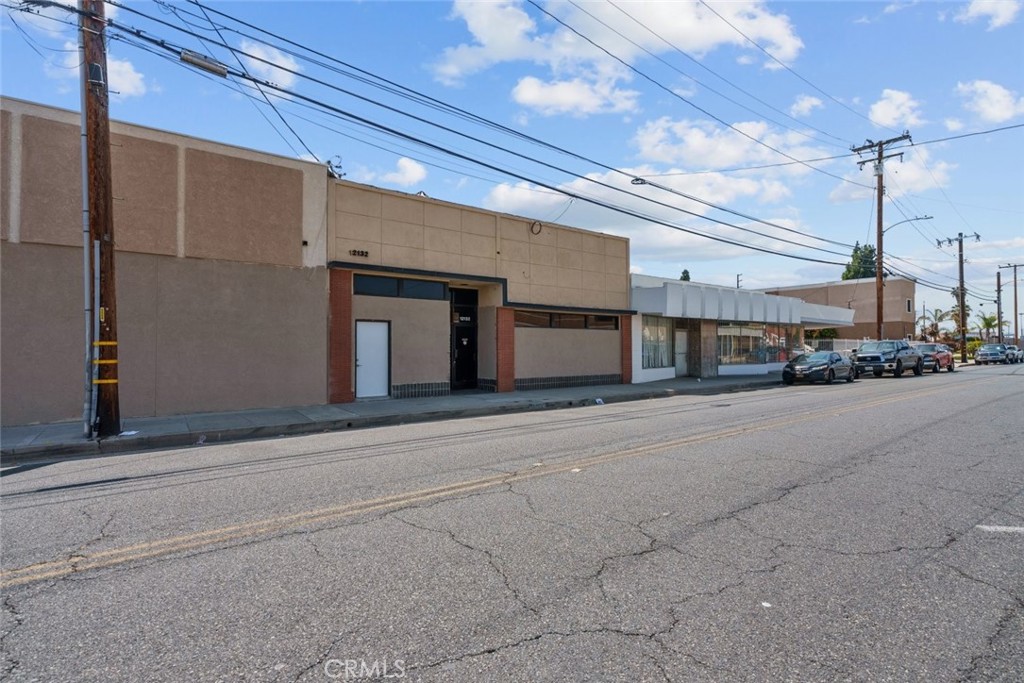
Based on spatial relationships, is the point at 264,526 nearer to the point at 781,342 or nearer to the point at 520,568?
the point at 520,568

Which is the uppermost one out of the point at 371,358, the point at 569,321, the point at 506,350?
the point at 569,321

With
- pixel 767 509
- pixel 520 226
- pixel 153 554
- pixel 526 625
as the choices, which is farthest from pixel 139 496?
pixel 520 226

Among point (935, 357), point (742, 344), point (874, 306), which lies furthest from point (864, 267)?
point (742, 344)

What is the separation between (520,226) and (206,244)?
993cm

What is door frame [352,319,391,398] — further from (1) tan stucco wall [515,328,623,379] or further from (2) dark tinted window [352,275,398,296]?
(1) tan stucco wall [515,328,623,379]

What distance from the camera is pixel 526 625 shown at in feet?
12.0

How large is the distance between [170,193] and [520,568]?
13.0 meters

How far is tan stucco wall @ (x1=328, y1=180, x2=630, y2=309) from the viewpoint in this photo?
1681 centimetres

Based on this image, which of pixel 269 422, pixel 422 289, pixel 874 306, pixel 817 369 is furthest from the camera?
pixel 874 306

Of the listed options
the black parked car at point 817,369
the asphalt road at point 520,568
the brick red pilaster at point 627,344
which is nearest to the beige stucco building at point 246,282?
the brick red pilaster at point 627,344

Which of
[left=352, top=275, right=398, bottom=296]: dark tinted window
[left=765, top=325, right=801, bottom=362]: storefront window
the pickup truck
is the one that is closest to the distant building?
[left=765, top=325, right=801, bottom=362]: storefront window

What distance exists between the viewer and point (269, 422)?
12875 millimetres

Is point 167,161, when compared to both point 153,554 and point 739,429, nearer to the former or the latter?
point 153,554

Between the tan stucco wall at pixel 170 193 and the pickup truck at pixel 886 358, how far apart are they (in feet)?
88.4
